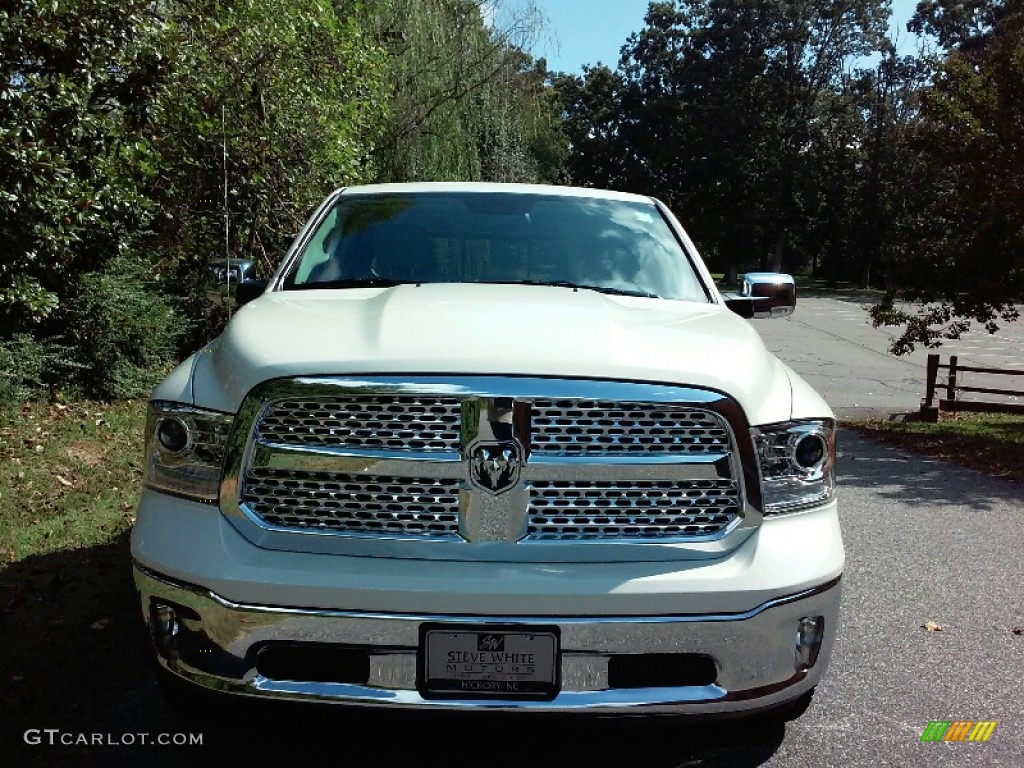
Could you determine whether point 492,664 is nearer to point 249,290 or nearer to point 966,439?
point 249,290

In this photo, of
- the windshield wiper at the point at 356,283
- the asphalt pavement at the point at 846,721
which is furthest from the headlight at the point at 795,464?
the windshield wiper at the point at 356,283

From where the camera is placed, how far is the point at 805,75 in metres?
61.7

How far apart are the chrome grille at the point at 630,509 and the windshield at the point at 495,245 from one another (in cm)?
145

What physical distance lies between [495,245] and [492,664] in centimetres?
218

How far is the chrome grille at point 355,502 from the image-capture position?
2.92 meters

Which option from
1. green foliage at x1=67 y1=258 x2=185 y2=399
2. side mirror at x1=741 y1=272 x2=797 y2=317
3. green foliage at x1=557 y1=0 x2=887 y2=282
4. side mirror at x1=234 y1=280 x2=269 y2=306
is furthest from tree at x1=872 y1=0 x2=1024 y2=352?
green foliage at x1=557 y1=0 x2=887 y2=282

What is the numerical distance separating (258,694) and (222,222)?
424 inches

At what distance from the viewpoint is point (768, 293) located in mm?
5121

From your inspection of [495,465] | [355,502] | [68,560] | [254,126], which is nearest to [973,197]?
[254,126]

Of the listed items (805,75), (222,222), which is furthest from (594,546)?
(805,75)

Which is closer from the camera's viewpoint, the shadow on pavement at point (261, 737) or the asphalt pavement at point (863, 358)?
the shadow on pavement at point (261, 737)

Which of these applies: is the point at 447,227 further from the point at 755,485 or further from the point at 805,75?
the point at 805,75

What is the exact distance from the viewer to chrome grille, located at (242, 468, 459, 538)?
292 cm

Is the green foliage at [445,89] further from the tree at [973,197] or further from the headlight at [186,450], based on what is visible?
the headlight at [186,450]
